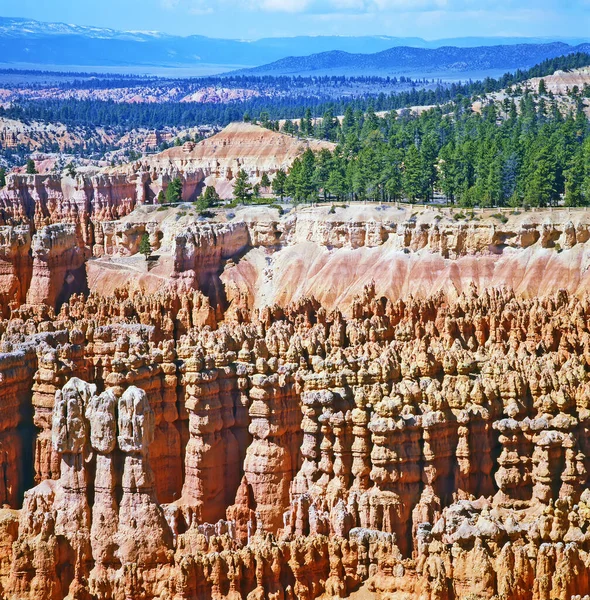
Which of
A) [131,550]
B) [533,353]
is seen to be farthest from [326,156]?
[131,550]

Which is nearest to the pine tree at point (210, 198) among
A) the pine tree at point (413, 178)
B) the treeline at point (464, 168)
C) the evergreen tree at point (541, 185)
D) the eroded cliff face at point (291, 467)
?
the treeline at point (464, 168)

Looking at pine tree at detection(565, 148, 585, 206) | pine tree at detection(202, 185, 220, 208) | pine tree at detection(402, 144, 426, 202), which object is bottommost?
pine tree at detection(202, 185, 220, 208)

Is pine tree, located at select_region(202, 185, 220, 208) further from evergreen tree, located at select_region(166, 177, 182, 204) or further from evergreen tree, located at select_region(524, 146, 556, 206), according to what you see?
evergreen tree, located at select_region(524, 146, 556, 206)

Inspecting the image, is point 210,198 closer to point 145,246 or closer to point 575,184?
point 145,246

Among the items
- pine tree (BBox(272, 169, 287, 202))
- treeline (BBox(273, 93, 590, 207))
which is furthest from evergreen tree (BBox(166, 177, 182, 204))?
treeline (BBox(273, 93, 590, 207))

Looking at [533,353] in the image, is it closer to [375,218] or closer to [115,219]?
[375,218]

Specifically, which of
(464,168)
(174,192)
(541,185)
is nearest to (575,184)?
(541,185)
